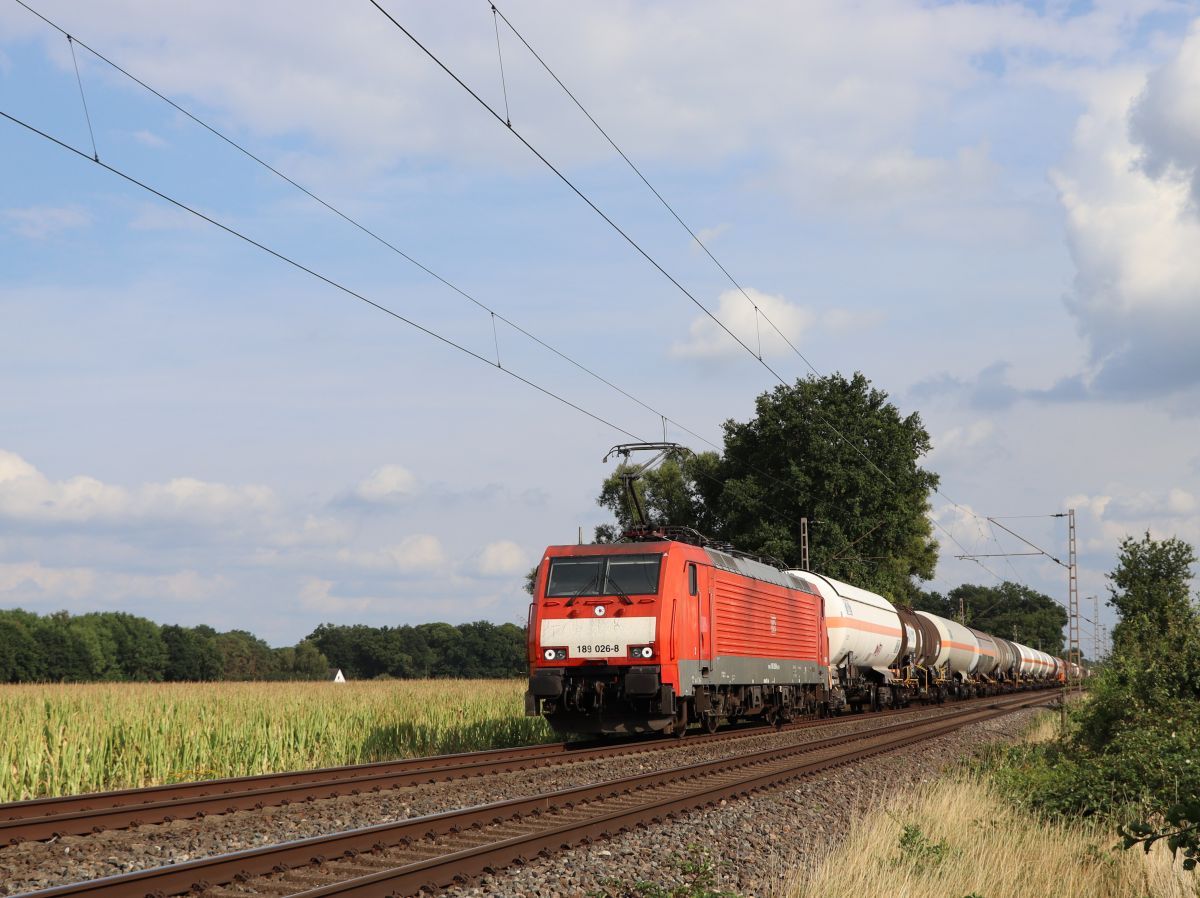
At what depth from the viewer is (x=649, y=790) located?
14.8 m

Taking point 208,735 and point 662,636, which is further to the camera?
point 662,636

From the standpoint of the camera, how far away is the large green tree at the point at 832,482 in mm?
59125

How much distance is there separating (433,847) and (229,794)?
3.20 m

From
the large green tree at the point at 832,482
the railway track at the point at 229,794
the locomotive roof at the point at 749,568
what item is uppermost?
the large green tree at the point at 832,482

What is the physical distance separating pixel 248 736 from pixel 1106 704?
13367 millimetres

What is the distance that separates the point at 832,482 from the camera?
194ft

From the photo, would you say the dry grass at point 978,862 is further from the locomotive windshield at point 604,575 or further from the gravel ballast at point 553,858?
the locomotive windshield at point 604,575

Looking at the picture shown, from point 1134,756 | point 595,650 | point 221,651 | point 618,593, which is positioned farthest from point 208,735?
point 221,651

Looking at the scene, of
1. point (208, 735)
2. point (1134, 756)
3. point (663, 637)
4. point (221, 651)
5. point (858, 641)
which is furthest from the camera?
point (221, 651)

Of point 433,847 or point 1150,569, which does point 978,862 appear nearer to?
point 433,847

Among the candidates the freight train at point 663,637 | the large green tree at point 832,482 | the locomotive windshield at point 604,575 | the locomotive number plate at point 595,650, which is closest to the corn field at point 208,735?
the freight train at point 663,637

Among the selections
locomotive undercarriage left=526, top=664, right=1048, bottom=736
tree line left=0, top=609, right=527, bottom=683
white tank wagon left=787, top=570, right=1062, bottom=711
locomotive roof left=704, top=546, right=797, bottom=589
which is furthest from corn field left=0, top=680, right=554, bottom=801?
tree line left=0, top=609, right=527, bottom=683

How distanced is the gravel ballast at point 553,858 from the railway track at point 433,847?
0.94 ft

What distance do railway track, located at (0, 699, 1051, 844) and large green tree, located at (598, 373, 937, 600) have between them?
4102cm
